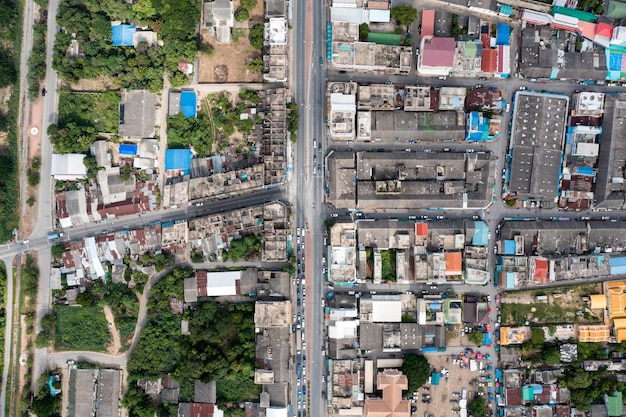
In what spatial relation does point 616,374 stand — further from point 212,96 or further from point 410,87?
point 212,96

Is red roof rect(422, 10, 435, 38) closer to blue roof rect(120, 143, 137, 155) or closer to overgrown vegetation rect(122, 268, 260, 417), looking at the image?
blue roof rect(120, 143, 137, 155)

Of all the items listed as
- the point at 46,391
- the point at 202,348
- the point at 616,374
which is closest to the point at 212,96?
the point at 202,348

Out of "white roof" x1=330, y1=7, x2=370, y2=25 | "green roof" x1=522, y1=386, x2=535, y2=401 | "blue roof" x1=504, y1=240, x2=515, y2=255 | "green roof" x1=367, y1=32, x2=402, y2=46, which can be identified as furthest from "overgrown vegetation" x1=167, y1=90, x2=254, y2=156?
"green roof" x1=522, y1=386, x2=535, y2=401

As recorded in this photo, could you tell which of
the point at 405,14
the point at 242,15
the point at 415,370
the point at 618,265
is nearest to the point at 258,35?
the point at 242,15

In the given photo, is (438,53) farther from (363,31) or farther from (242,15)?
(242,15)

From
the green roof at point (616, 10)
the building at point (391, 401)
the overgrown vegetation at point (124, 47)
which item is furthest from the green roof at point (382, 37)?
the building at point (391, 401)
